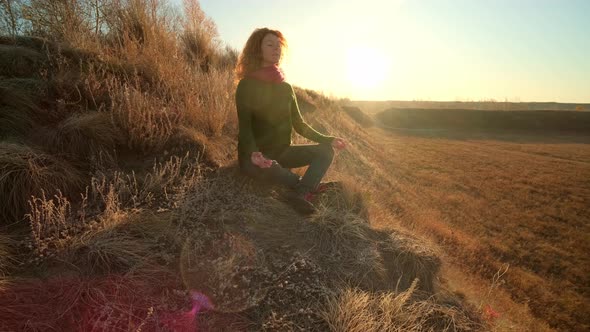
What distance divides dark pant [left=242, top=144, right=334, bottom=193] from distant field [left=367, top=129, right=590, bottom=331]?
2.58 meters

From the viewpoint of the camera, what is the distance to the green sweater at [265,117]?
3475 mm

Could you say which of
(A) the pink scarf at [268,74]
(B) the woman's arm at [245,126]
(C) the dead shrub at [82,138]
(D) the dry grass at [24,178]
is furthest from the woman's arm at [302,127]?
(D) the dry grass at [24,178]

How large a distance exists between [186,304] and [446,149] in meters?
18.8

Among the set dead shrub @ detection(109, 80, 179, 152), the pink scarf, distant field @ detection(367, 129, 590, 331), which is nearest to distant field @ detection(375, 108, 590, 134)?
distant field @ detection(367, 129, 590, 331)

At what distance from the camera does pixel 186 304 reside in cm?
207

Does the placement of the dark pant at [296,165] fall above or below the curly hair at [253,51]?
below

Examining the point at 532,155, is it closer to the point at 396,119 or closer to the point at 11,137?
the point at 396,119

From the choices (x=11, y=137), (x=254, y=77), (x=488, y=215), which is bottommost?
(x=488, y=215)

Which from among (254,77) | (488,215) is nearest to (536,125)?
(488,215)

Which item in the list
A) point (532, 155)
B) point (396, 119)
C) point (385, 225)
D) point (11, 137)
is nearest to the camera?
point (11, 137)

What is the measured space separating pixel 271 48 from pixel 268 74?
0.90 ft

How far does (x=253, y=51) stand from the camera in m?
3.64

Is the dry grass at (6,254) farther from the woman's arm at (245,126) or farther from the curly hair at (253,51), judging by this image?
the curly hair at (253,51)

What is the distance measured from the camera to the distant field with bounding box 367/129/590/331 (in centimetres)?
534
